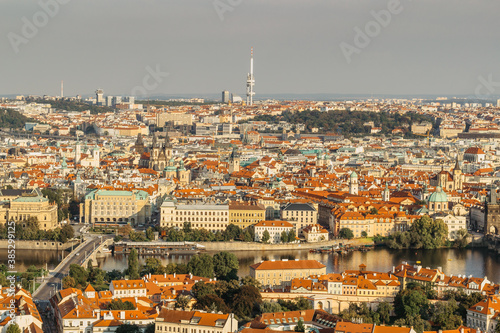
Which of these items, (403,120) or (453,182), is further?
(403,120)

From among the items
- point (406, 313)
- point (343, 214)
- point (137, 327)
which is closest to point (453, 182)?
point (343, 214)

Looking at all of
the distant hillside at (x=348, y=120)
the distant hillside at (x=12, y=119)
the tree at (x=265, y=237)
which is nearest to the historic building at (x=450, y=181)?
the tree at (x=265, y=237)

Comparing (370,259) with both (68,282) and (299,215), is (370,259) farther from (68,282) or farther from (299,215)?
(68,282)

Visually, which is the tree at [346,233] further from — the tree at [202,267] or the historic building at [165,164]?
the historic building at [165,164]

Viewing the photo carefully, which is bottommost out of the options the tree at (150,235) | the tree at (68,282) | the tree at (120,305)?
the tree at (150,235)

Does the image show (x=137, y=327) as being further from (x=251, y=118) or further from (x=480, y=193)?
(x=251, y=118)

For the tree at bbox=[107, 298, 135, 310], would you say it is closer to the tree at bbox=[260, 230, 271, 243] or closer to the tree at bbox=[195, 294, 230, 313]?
the tree at bbox=[195, 294, 230, 313]

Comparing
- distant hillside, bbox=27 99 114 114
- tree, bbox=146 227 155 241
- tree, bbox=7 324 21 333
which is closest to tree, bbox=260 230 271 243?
tree, bbox=146 227 155 241
